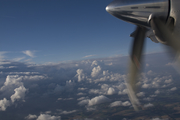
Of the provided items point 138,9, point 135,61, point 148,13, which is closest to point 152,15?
point 148,13

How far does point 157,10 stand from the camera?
3.76 meters

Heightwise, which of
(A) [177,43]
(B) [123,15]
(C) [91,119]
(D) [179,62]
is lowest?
(C) [91,119]

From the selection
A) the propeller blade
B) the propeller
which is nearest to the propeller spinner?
the propeller

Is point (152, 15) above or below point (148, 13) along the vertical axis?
below

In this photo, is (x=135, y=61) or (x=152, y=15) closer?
(x=152, y=15)

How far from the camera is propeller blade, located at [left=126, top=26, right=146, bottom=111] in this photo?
18.0 feet

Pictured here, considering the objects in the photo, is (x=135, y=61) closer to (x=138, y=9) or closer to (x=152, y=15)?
(x=152, y=15)

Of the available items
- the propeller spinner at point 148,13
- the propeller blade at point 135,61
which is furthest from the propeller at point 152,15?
the propeller blade at point 135,61

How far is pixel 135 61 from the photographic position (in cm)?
577

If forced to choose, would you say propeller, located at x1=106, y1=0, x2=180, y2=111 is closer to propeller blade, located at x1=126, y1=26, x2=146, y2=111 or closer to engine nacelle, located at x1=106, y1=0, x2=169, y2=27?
engine nacelle, located at x1=106, y1=0, x2=169, y2=27

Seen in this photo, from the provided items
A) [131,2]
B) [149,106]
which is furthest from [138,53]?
[149,106]

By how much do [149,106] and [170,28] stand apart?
204356mm

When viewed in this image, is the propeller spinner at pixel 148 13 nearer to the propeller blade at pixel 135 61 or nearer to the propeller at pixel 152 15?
the propeller at pixel 152 15

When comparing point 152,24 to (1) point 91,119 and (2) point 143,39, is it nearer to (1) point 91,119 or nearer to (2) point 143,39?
(2) point 143,39
